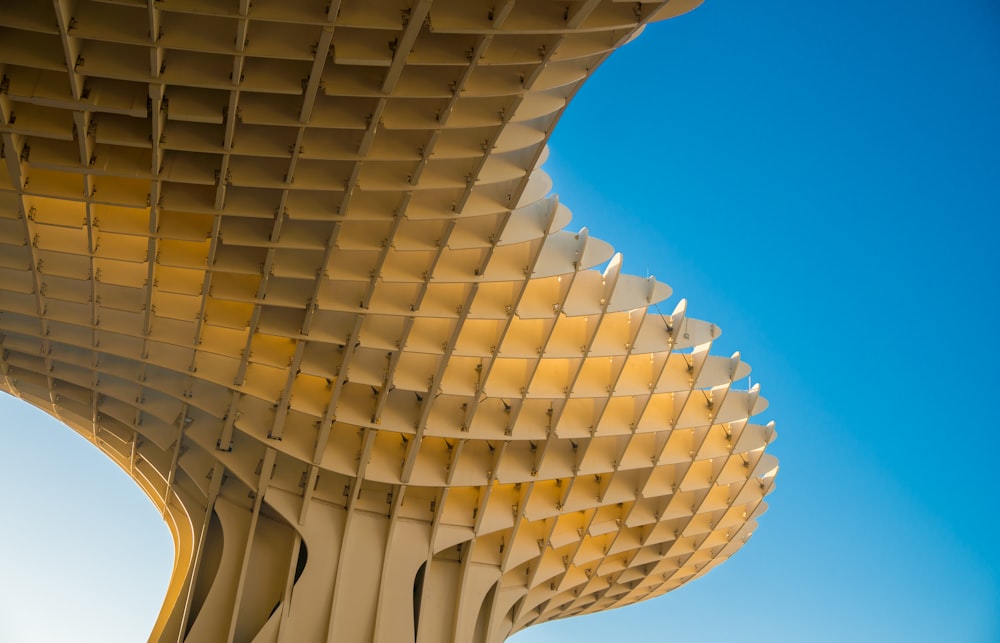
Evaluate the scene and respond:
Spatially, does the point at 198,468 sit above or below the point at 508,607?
above

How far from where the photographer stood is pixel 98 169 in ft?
72.8

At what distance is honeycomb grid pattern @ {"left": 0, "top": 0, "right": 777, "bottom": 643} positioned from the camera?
20.0 metres

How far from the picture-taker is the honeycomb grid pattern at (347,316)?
2005cm

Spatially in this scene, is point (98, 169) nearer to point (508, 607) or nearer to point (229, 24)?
point (229, 24)

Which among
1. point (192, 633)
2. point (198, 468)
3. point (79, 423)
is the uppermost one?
point (79, 423)

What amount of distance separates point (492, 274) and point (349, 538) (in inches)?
414

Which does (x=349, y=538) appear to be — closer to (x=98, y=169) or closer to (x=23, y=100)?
(x=98, y=169)

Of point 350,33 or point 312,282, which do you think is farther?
point 312,282

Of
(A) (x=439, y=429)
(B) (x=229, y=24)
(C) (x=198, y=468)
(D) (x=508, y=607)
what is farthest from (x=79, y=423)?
(B) (x=229, y=24)

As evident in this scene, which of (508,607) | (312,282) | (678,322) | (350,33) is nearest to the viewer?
(350,33)

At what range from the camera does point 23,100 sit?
20203 millimetres

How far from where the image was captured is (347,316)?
2786 cm

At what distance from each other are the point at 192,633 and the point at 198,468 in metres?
5.15

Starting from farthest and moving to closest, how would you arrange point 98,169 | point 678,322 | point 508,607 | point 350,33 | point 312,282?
point 508,607 → point 678,322 → point 312,282 → point 98,169 → point 350,33
